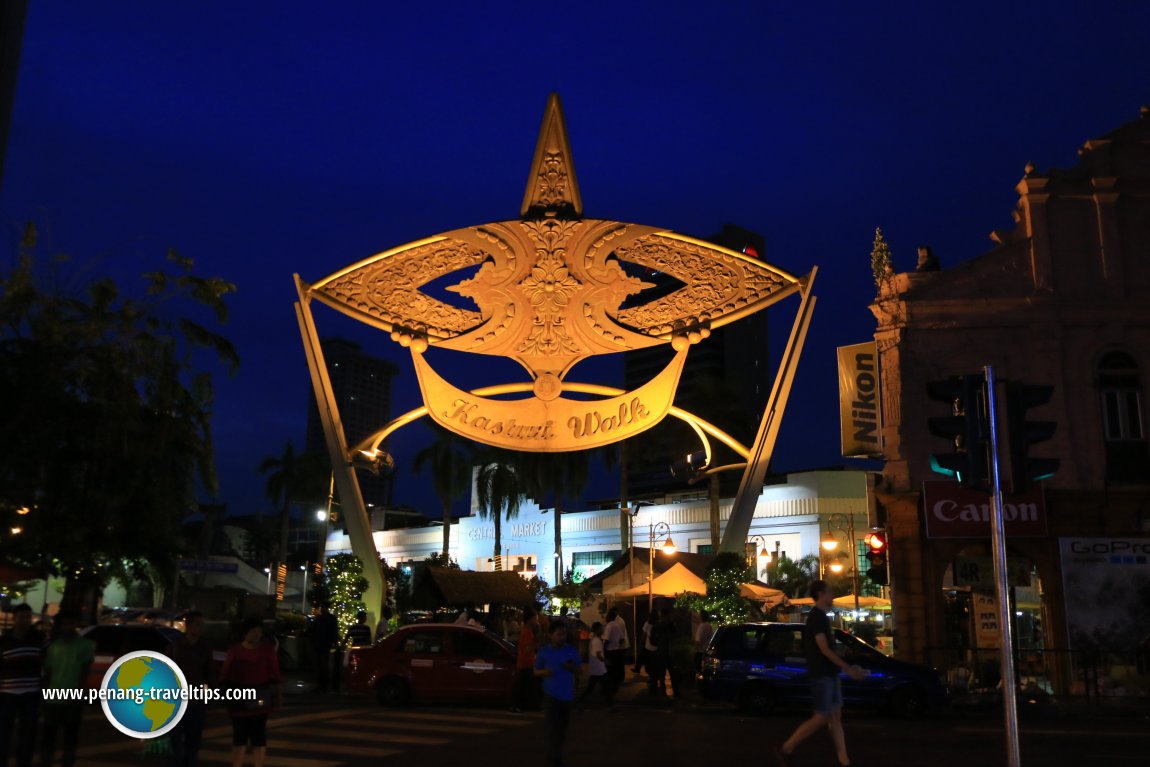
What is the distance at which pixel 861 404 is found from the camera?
25.0 meters

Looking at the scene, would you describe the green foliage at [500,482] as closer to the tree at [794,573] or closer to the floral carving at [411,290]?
the tree at [794,573]

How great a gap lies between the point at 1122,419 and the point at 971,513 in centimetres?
460

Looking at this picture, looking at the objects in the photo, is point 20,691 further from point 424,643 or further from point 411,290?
point 411,290

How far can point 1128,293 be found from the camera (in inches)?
963

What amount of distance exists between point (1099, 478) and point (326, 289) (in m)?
18.6

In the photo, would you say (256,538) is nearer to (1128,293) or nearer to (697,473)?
(697,473)

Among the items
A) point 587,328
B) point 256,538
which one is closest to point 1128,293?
point 587,328

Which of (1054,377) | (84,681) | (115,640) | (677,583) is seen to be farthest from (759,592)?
(84,681)

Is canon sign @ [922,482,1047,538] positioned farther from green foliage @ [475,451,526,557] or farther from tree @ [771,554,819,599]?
green foliage @ [475,451,526,557]

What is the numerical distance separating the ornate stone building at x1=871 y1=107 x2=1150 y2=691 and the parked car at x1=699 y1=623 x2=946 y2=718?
540 centimetres

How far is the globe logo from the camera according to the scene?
9.23m

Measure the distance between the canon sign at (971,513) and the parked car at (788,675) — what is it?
5870mm

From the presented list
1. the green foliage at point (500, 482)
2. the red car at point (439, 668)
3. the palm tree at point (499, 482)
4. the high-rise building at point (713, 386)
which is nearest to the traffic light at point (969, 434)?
the red car at point (439, 668)

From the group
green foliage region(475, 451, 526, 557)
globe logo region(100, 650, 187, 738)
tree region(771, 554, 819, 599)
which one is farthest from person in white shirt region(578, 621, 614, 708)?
green foliage region(475, 451, 526, 557)
